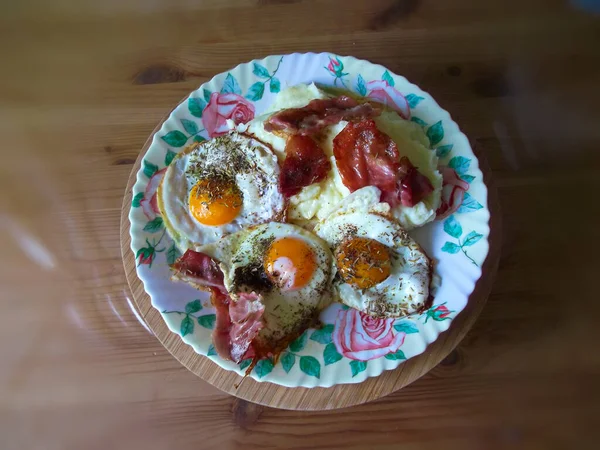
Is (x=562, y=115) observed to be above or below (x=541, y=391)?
above

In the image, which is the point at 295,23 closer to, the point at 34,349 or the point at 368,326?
the point at 368,326

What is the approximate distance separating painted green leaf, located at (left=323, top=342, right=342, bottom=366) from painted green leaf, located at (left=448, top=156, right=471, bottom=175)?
108 cm

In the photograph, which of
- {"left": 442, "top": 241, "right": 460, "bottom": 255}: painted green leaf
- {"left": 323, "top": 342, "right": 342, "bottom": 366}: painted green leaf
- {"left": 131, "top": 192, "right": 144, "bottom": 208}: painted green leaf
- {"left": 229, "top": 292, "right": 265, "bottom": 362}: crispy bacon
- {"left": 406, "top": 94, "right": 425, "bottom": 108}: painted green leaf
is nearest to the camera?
{"left": 229, "top": 292, "right": 265, "bottom": 362}: crispy bacon

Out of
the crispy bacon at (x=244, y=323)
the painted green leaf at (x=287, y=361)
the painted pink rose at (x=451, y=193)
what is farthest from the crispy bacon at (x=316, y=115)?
the painted green leaf at (x=287, y=361)

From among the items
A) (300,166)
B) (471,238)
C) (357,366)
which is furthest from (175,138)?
(471,238)

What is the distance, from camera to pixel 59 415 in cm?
232

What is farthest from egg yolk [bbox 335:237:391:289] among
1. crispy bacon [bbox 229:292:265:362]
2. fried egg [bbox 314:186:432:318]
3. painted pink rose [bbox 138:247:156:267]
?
painted pink rose [bbox 138:247:156:267]

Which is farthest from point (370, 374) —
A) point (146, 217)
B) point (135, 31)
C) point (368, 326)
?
point (135, 31)

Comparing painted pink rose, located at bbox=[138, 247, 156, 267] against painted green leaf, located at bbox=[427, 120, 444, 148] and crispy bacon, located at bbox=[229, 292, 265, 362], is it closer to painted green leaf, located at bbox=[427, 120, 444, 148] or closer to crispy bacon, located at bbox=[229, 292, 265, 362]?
crispy bacon, located at bbox=[229, 292, 265, 362]

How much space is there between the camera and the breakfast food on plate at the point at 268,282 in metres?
2.02

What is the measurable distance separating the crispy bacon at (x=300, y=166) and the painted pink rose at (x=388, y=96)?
0.53 metres

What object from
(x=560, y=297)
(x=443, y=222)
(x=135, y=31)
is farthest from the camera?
(x=135, y=31)

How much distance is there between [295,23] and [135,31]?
3.58 feet

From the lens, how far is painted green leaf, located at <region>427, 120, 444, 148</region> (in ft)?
7.63
